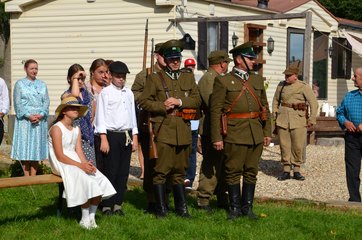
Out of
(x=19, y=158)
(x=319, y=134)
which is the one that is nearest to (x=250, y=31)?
(x=319, y=134)

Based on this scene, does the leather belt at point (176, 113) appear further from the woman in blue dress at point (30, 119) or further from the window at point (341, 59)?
the window at point (341, 59)

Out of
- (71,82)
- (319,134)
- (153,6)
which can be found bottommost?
(319,134)

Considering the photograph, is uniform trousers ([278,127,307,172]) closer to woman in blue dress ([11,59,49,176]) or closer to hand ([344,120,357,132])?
hand ([344,120,357,132])

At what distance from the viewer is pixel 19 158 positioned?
10.9 meters

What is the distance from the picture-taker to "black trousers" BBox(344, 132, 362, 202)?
9836mm

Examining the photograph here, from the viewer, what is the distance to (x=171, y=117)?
824cm

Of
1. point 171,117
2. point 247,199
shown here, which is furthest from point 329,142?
point 171,117

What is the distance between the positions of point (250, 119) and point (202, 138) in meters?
0.83

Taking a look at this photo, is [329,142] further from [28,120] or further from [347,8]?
[347,8]

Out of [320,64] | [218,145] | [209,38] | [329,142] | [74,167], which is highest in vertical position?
[209,38]

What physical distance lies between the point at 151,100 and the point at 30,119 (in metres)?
3.24

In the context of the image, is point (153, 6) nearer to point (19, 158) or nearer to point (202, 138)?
point (19, 158)

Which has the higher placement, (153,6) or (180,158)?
(153,6)

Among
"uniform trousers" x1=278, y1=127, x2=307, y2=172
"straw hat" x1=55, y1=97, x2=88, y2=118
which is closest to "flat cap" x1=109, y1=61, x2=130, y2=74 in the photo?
"straw hat" x1=55, y1=97, x2=88, y2=118
